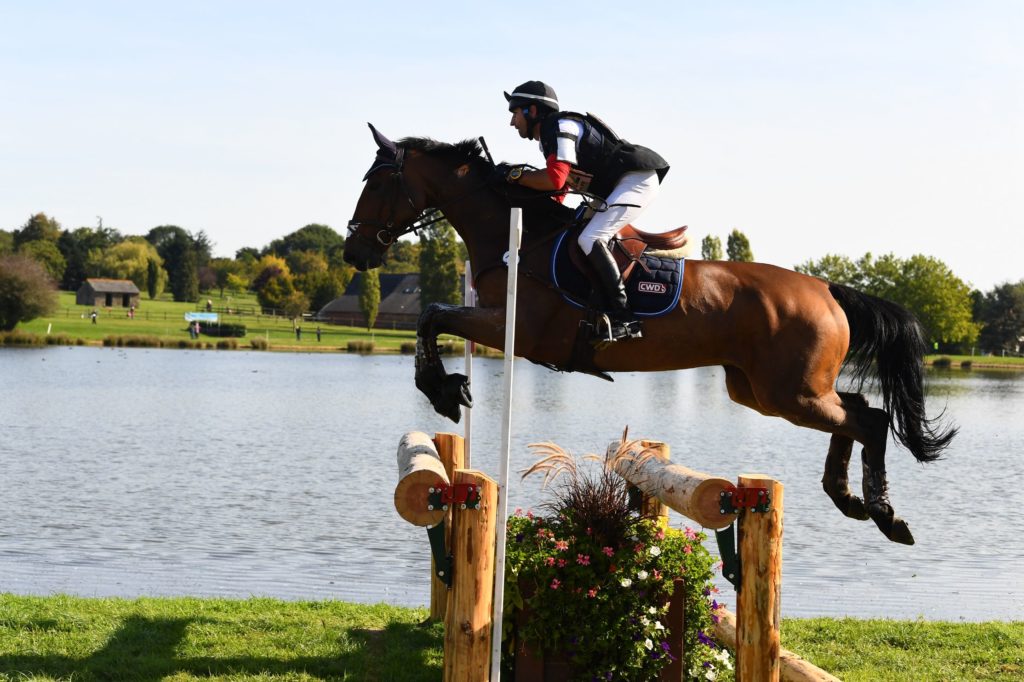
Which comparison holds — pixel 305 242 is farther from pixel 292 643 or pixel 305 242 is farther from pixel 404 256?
pixel 292 643

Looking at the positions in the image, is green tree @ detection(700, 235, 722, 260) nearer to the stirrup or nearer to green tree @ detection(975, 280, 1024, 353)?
green tree @ detection(975, 280, 1024, 353)

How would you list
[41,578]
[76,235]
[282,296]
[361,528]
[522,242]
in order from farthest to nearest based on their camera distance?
1. [76,235]
2. [282,296]
3. [361,528]
4. [41,578]
5. [522,242]

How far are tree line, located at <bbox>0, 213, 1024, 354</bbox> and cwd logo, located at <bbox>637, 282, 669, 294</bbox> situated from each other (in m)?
35.7

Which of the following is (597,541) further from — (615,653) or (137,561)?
(137,561)

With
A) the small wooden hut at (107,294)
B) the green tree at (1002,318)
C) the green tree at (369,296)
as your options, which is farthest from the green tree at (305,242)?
the green tree at (1002,318)

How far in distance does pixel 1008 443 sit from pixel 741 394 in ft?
75.6

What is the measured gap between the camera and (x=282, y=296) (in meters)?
86.7

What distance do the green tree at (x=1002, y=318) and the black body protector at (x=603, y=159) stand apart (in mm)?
80877

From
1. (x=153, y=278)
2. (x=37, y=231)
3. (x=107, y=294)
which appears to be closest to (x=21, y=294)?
(x=107, y=294)

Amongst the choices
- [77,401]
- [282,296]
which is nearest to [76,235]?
[282,296]

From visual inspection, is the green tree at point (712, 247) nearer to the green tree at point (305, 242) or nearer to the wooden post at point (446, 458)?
the wooden post at point (446, 458)

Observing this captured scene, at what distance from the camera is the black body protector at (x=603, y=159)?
18.9 feet

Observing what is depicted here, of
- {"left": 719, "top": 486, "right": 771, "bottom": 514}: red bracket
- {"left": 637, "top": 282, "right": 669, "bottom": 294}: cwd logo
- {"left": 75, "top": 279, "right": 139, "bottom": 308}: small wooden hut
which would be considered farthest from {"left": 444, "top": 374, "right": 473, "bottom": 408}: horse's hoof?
{"left": 75, "top": 279, "right": 139, "bottom": 308}: small wooden hut

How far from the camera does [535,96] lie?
18.6ft
